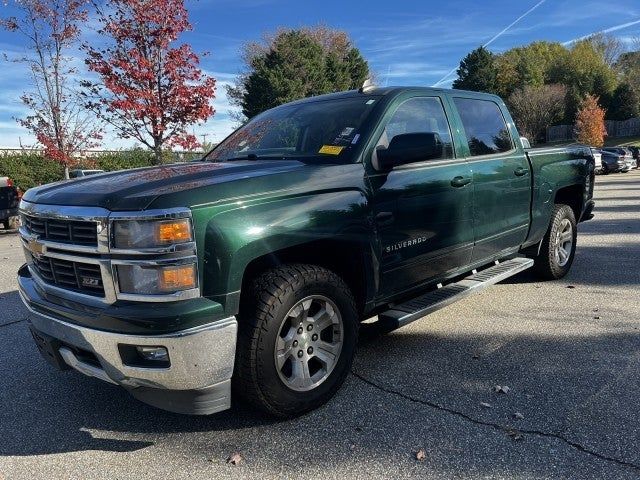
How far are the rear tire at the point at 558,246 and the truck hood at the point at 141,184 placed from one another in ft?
11.3

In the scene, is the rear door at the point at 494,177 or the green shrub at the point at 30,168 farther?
the green shrub at the point at 30,168

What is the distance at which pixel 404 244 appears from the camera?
3650 millimetres

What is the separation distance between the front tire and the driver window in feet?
3.70

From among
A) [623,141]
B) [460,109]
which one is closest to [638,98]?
[623,141]

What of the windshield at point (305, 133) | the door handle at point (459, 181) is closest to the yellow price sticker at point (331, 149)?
the windshield at point (305, 133)

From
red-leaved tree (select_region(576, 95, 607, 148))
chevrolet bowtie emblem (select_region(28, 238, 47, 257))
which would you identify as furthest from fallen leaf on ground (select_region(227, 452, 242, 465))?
red-leaved tree (select_region(576, 95, 607, 148))

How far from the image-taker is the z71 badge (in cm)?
353

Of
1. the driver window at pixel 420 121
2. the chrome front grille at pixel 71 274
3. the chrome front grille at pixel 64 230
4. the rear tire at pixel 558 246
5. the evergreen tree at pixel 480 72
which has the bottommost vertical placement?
the rear tire at pixel 558 246

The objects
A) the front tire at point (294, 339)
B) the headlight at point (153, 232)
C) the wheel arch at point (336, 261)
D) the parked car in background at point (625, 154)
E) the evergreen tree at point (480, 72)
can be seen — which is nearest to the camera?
the headlight at point (153, 232)

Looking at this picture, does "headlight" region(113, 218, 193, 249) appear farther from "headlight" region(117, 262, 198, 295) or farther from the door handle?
the door handle

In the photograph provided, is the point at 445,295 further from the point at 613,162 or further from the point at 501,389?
the point at 613,162

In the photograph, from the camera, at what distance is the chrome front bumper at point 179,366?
258 cm

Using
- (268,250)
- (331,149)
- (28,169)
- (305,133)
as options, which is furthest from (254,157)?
(28,169)

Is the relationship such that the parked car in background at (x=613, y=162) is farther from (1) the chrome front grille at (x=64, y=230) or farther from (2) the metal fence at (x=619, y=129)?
(1) the chrome front grille at (x=64, y=230)
